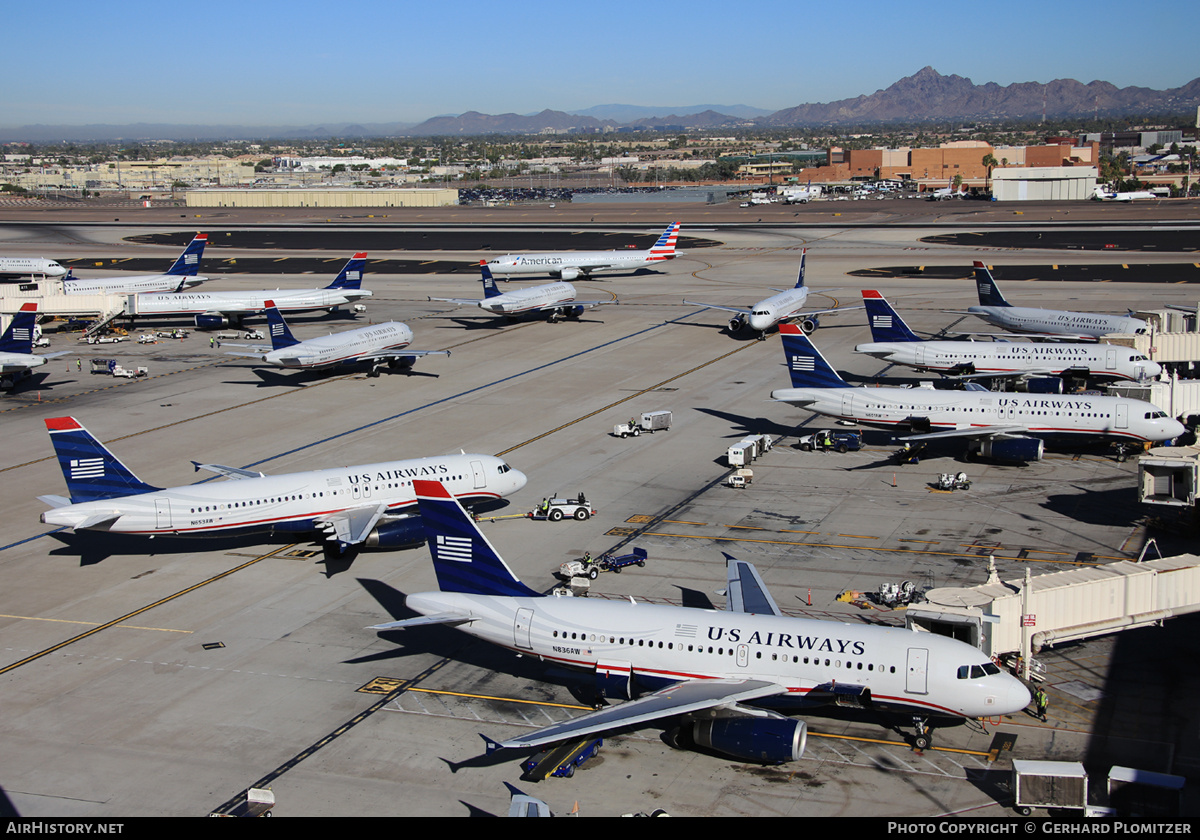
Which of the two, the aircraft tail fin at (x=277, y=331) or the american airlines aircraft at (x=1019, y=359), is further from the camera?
the aircraft tail fin at (x=277, y=331)

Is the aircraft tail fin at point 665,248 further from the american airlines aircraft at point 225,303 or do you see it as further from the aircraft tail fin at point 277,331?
the aircraft tail fin at point 277,331

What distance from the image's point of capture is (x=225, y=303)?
105m

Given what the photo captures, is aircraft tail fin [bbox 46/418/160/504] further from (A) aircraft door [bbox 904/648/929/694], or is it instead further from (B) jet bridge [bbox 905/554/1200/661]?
(B) jet bridge [bbox 905/554/1200/661]

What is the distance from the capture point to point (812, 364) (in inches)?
2355

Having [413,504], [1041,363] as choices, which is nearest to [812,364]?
[1041,363]

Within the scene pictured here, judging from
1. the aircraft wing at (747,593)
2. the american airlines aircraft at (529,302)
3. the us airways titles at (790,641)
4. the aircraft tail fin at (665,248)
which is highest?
the aircraft tail fin at (665,248)

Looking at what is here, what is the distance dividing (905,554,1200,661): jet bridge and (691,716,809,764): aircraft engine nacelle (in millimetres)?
7136

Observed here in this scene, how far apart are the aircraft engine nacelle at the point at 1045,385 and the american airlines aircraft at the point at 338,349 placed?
42927 mm

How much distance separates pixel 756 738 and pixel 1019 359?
49.8 meters

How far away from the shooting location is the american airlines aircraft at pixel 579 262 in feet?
423

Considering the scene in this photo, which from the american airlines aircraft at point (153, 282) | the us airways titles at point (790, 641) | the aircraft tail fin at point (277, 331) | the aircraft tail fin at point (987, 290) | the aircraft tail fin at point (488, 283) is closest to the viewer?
the us airways titles at point (790, 641)

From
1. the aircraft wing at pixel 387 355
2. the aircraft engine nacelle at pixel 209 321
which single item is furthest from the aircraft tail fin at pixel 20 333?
the aircraft engine nacelle at pixel 209 321

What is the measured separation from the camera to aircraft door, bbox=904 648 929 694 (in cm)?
2886

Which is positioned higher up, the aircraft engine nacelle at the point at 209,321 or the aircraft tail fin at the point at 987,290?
the aircraft tail fin at the point at 987,290
